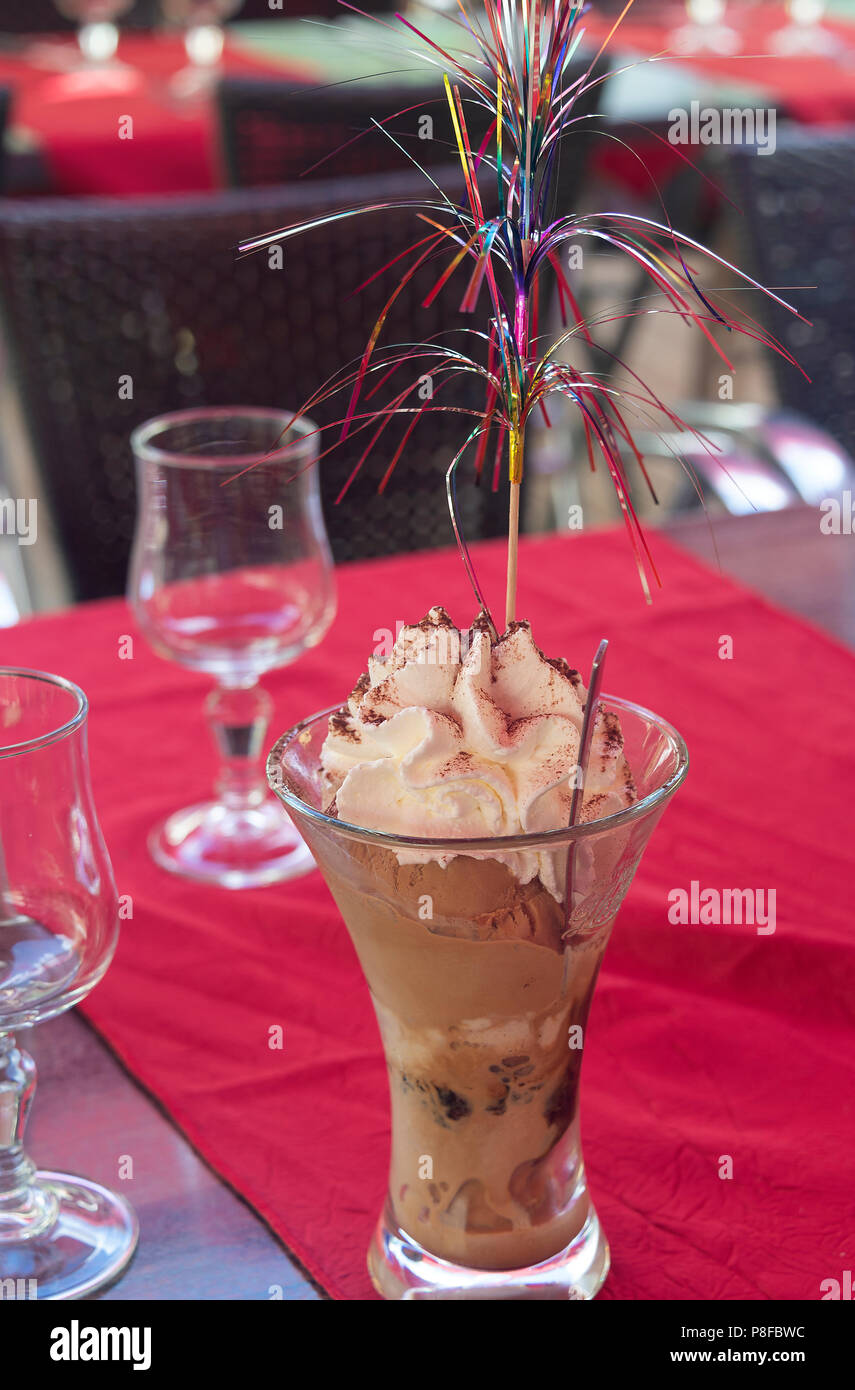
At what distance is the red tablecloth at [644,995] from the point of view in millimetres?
518

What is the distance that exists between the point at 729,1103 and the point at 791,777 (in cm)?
25

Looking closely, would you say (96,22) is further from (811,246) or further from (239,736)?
(239,736)

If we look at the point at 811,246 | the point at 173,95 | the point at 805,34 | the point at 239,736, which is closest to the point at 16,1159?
the point at 239,736

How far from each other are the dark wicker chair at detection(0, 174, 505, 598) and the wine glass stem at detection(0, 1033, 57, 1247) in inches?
32.3

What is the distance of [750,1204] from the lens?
0.52 m

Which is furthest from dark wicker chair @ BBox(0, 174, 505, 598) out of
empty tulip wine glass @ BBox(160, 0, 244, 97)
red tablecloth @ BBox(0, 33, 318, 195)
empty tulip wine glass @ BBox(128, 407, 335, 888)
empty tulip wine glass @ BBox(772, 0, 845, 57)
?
empty tulip wine glass @ BBox(772, 0, 845, 57)

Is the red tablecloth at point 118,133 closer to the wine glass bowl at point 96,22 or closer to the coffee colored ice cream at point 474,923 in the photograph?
the wine glass bowl at point 96,22

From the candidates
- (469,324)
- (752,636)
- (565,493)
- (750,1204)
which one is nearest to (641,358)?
(565,493)

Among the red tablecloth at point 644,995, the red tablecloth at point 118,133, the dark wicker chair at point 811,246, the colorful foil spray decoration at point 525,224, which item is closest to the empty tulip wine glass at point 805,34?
the red tablecloth at point 118,133

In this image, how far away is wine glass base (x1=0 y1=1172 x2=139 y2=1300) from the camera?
1.61ft

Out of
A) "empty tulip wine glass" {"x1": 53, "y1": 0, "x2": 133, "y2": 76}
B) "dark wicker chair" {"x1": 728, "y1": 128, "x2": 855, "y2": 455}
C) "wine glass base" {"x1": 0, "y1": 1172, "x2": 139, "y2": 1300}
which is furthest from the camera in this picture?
"empty tulip wine glass" {"x1": 53, "y1": 0, "x2": 133, "y2": 76}

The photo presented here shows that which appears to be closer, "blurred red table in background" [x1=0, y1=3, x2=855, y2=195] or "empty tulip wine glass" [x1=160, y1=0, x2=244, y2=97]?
"blurred red table in background" [x1=0, y1=3, x2=855, y2=195]

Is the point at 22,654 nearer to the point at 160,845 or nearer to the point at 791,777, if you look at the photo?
the point at 160,845

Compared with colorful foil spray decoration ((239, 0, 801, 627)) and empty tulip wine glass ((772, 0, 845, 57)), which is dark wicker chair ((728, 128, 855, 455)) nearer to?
colorful foil spray decoration ((239, 0, 801, 627))
